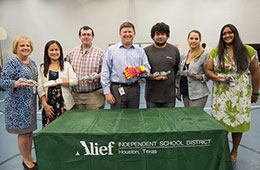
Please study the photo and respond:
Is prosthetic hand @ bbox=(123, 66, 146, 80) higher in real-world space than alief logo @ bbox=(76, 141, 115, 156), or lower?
higher

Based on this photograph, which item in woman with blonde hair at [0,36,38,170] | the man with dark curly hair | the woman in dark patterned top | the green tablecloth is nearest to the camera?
the green tablecloth

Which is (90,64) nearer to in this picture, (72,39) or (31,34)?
(72,39)

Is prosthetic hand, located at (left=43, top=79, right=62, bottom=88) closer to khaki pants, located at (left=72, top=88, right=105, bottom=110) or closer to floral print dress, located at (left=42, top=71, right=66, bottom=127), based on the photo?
floral print dress, located at (left=42, top=71, right=66, bottom=127)

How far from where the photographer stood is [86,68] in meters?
2.23

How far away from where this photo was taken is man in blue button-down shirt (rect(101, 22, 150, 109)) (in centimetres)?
210

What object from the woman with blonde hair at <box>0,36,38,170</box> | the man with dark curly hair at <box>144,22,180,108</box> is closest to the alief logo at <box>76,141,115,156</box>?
the woman with blonde hair at <box>0,36,38,170</box>

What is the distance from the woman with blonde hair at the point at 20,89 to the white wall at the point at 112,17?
22.1 feet

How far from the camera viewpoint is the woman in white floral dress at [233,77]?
1970mm

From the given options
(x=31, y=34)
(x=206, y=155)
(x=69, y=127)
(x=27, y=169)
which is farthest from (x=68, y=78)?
(x=31, y=34)

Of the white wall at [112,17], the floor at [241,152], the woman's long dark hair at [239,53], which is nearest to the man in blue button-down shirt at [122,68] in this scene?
the woman's long dark hair at [239,53]

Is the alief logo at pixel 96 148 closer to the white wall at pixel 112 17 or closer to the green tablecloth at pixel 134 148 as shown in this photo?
the green tablecloth at pixel 134 148

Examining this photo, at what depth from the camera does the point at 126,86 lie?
2.12m

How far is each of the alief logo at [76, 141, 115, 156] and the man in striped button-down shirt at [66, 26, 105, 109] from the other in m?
0.93

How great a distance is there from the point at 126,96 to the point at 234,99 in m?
1.20
